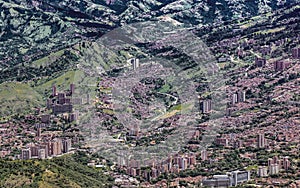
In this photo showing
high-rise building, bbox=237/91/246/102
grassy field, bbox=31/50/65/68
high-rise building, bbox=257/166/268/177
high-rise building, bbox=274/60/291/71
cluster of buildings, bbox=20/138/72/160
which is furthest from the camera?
grassy field, bbox=31/50/65/68

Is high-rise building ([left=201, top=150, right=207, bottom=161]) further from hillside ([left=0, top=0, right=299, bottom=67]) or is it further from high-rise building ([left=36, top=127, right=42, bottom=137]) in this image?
hillside ([left=0, top=0, right=299, bottom=67])

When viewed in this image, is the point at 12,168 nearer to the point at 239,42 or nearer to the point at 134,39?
the point at 239,42

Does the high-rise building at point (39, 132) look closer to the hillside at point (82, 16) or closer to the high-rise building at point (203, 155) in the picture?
the high-rise building at point (203, 155)

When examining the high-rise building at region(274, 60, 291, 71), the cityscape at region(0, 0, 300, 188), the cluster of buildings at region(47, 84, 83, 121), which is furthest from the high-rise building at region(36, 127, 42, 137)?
the high-rise building at region(274, 60, 291, 71)

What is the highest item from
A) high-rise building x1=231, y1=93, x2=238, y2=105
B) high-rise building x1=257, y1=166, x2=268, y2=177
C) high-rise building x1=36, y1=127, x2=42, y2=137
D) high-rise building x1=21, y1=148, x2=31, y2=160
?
high-rise building x1=231, y1=93, x2=238, y2=105

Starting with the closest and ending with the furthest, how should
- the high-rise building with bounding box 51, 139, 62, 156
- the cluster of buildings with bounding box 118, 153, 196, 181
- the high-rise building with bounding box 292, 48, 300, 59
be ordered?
the cluster of buildings with bounding box 118, 153, 196, 181, the high-rise building with bounding box 51, 139, 62, 156, the high-rise building with bounding box 292, 48, 300, 59

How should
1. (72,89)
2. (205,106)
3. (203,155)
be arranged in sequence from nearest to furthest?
1. (203,155)
2. (205,106)
3. (72,89)

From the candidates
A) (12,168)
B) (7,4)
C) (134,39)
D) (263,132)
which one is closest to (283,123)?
(263,132)

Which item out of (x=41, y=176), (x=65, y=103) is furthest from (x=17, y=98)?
(x=41, y=176)

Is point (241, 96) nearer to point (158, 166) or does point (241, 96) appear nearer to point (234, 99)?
point (234, 99)
